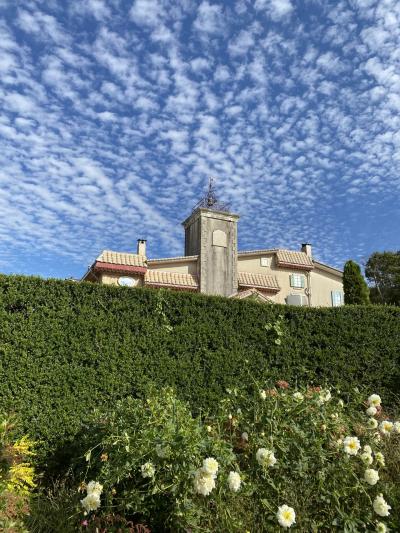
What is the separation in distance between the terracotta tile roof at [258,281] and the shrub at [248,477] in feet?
59.0

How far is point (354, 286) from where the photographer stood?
62.1 ft

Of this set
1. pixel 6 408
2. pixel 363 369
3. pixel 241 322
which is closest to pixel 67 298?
pixel 6 408


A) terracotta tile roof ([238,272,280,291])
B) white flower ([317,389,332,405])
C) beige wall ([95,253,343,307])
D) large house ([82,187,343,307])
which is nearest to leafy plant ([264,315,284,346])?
white flower ([317,389,332,405])

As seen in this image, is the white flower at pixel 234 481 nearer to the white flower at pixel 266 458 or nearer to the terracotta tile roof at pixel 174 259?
the white flower at pixel 266 458

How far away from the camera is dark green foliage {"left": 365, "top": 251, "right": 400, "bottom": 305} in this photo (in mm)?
32094

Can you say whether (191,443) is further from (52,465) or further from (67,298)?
(67,298)

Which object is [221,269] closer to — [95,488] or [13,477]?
[13,477]

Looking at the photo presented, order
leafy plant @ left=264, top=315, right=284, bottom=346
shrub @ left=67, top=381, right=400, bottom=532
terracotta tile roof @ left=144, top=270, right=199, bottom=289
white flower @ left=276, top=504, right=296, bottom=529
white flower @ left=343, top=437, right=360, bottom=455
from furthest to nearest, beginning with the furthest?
terracotta tile roof @ left=144, top=270, right=199, bottom=289 → leafy plant @ left=264, top=315, right=284, bottom=346 → white flower @ left=343, top=437, right=360, bottom=455 → shrub @ left=67, top=381, right=400, bottom=532 → white flower @ left=276, top=504, right=296, bottom=529

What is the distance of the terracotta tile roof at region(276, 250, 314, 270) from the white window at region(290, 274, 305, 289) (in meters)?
0.57

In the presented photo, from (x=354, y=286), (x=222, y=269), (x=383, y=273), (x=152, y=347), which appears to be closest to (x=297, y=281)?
(x=222, y=269)

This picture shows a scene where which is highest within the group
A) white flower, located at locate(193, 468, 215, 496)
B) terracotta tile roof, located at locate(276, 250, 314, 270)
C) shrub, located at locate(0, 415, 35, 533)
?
terracotta tile roof, located at locate(276, 250, 314, 270)

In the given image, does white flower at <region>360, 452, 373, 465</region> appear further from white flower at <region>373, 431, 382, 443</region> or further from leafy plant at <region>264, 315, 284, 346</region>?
leafy plant at <region>264, 315, 284, 346</region>

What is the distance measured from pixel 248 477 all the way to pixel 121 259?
16943 mm

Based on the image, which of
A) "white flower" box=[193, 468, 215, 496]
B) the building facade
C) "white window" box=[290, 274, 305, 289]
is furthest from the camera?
"white window" box=[290, 274, 305, 289]
